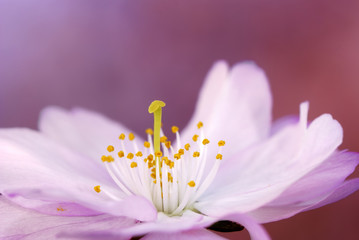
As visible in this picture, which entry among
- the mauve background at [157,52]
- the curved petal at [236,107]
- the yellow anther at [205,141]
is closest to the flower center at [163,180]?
the yellow anther at [205,141]

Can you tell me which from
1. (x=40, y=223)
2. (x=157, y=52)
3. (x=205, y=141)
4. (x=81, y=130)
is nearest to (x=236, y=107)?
(x=205, y=141)

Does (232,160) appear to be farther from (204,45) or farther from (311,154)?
(204,45)

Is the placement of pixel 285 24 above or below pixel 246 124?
above

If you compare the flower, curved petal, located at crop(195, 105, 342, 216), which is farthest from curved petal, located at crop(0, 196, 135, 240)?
curved petal, located at crop(195, 105, 342, 216)

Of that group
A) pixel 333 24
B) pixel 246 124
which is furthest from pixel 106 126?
pixel 333 24

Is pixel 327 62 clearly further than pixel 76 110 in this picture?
Yes

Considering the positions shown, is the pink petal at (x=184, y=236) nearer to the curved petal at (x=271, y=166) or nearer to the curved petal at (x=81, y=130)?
the curved petal at (x=271, y=166)
